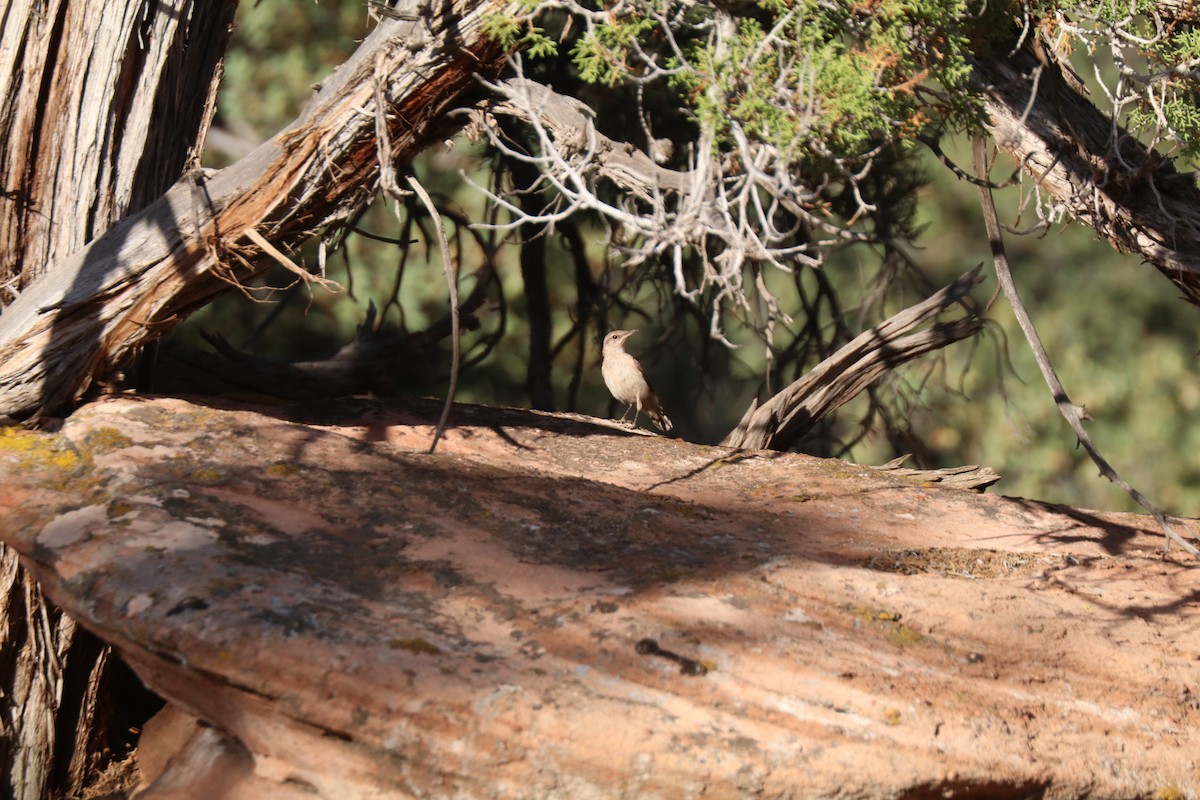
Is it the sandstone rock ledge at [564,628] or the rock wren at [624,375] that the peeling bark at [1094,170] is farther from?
the rock wren at [624,375]

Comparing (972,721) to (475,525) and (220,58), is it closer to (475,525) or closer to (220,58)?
(475,525)

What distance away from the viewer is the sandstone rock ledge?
2400 millimetres

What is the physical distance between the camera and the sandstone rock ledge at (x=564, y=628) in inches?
94.5

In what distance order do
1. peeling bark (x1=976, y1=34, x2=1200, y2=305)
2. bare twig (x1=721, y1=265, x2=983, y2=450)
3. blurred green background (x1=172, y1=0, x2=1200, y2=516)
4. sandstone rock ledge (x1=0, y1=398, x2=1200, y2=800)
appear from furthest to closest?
blurred green background (x1=172, y1=0, x2=1200, y2=516) < bare twig (x1=721, y1=265, x2=983, y2=450) < peeling bark (x1=976, y1=34, x2=1200, y2=305) < sandstone rock ledge (x1=0, y1=398, x2=1200, y2=800)

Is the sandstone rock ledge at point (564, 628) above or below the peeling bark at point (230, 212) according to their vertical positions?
below

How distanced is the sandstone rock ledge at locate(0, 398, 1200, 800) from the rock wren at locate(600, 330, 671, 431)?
261 cm

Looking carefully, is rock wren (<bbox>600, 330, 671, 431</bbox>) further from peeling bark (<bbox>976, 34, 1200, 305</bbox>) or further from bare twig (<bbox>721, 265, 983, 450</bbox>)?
peeling bark (<bbox>976, 34, 1200, 305</bbox>)

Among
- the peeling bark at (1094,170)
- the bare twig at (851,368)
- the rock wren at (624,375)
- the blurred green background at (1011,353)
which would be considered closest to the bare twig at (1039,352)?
the peeling bark at (1094,170)

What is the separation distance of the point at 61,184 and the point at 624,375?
3276mm

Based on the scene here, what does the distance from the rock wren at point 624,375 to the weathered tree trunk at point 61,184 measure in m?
3.00

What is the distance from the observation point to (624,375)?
662cm

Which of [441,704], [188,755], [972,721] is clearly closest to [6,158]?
[188,755]

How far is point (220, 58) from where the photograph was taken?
452cm

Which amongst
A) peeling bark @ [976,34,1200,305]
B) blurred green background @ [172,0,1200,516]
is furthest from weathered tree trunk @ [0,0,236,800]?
blurred green background @ [172,0,1200,516]
